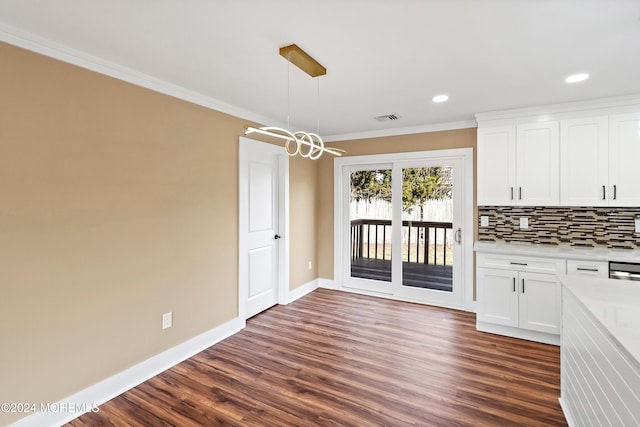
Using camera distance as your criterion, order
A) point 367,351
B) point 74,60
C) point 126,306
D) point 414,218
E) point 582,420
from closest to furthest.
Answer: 1. point 582,420
2. point 74,60
3. point 126,306
4. point 367,351
5. point 414,218

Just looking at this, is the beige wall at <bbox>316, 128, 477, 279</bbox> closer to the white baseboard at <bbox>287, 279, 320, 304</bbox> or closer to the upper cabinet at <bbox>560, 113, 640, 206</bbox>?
the white baseboard at <bbox>287, 279, 320, 304</bbox>

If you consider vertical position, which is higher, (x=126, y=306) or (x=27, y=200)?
(x=27, y=200)

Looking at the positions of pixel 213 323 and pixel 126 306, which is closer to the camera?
pixel 126 306

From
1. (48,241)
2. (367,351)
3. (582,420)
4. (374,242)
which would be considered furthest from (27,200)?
Answer: (374,242)

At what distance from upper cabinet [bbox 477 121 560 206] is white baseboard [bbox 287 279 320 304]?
8.97 ft

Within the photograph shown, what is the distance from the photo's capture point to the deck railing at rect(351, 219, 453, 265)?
14.6 ft

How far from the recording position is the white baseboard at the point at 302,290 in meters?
4.60

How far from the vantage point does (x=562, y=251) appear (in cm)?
328

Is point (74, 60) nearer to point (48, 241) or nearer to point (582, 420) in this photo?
point (48, 241)

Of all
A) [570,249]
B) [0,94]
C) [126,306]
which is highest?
[0,94]

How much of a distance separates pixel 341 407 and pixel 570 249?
2933 mm

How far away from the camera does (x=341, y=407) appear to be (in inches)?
89.0

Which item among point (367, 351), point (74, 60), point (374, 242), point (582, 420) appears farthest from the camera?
point (374, 242)

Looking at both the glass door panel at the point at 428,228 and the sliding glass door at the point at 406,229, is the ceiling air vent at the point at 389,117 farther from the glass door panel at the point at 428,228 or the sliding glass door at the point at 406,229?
the glass door panel at the point at 428,228
